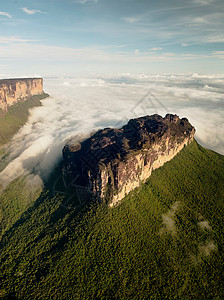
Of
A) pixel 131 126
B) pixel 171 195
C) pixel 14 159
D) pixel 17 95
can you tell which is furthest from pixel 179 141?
pixel 17 95

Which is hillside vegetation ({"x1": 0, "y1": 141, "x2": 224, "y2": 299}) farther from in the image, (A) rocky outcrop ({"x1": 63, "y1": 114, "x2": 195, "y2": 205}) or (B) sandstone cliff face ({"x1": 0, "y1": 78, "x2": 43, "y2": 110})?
(B) sandstone cliff face ({"x1": 0, "y1": 78, "x2": 43, "y2": 110})

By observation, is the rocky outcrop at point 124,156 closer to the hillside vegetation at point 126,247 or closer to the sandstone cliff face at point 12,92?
the hillside vegetation at point 126,247

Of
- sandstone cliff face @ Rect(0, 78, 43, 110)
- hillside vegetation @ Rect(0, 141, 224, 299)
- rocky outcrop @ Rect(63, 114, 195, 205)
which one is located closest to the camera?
hillside vegetation @ Rect(0, 141, 224, 299)

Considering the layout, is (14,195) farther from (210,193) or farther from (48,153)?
(210,193)

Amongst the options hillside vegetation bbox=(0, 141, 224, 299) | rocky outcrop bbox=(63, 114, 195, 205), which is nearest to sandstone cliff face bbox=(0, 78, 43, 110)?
rocky outcrop bbox=(63, 114, 195, 205)

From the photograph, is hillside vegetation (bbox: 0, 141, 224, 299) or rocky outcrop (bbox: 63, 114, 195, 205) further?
rocky outcrop (bbox: 63, 114, 195, 205)

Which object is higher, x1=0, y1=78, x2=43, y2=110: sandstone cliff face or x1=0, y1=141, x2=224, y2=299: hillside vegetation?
x1=0, y1=78, x2=43, y2=110: sandstone cliff face

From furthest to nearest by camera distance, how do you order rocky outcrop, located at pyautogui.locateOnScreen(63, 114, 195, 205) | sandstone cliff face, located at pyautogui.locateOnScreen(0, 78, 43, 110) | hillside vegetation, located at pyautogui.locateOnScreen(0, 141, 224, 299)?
sandstone cliff face, located at pyautogui.locateOnScreen(0, 78, 43, 110), rocky outcrop, located at pyautogui.locateOnScreen(63, 114, 195, 205), hillside vegetation, located at pyautogui.locateOnScreen(0, 141, 224, 299)
